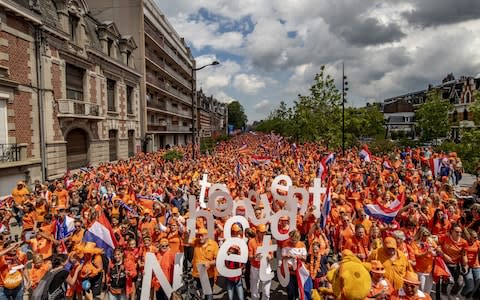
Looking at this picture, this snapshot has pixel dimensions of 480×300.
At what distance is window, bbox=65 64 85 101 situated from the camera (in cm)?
1909

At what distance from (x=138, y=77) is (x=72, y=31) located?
406 inches

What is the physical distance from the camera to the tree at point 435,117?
2797cm

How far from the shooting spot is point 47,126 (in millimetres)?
16656

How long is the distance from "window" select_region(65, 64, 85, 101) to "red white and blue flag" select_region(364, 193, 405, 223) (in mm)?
18495

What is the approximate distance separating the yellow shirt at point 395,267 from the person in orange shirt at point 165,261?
10.2 feet

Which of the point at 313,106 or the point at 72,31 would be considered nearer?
the point at 72,31

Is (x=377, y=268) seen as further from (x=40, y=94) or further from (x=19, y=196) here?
(x=40, y=94)

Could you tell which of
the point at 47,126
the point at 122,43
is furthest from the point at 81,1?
the point at 47,126

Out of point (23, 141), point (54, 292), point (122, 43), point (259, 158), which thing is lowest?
point (54, 292)

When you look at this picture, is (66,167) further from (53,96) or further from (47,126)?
(53,96)

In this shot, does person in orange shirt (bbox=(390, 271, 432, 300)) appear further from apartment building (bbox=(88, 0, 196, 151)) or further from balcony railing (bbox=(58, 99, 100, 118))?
apartment building (bbox=(88, 0, 196, 151))

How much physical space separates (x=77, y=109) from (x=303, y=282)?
60.0 feet

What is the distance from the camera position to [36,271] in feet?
15.7

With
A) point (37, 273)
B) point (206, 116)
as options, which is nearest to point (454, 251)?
point (37, 273)
